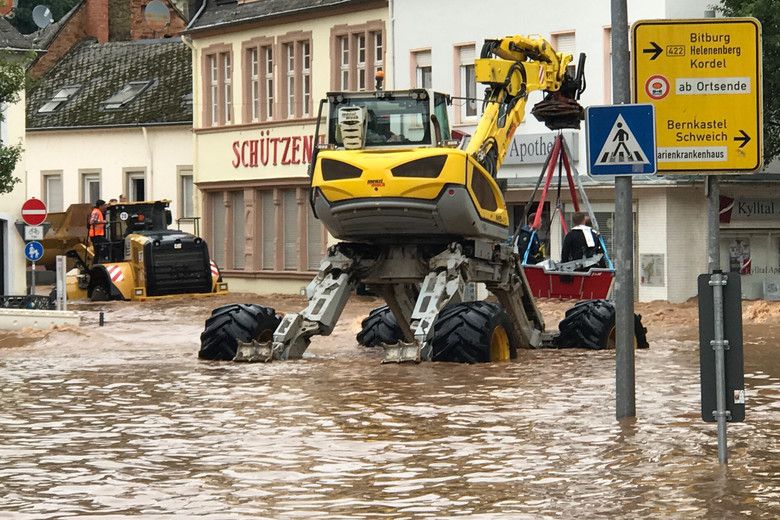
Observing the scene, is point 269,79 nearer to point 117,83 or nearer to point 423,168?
point 117,83

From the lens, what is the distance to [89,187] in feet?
207

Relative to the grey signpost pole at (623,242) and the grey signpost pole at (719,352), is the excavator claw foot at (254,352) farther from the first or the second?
the grey signpost pole at (719,352)

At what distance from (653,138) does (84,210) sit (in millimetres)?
37181

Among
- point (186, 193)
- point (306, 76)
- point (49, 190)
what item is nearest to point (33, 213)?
point (306, 76)

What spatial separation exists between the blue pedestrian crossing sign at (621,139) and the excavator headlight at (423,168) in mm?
9034

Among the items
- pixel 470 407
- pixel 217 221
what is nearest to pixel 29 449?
pixel 470 407

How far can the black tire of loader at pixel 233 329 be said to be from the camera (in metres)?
25.5

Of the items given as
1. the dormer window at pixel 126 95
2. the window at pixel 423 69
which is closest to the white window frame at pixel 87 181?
the dormer window at pixel 126 95

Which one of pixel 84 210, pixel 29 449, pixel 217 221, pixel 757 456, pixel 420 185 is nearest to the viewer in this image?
pixel 757 456

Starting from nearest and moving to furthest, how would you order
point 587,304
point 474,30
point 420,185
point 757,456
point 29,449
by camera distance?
point 757,456 → point 29,449 → point 420,185 → point 587,304 → point 474,30

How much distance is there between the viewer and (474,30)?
46375mm

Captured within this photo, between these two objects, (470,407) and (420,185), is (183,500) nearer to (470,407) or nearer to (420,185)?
(470,407)

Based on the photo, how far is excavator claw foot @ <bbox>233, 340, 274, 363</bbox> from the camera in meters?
25.0

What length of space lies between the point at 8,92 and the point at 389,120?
14.9 meters
